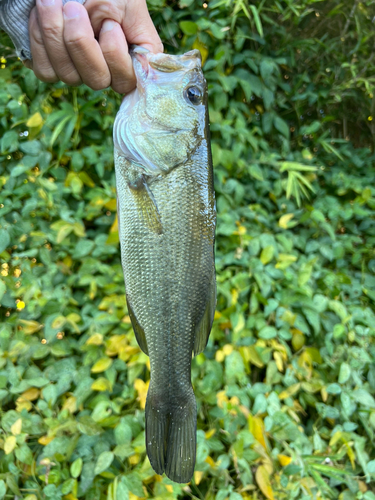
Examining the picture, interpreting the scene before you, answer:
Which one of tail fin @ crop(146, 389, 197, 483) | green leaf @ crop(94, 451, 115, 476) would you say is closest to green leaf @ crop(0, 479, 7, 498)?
green leaf @ crop(94, 451, 115, 476)

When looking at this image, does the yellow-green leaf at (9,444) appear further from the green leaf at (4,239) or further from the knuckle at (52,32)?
the knuckle at (52,32)

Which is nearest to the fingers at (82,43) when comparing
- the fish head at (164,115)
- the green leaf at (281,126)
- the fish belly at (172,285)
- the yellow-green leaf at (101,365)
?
the fish head at (164,115)

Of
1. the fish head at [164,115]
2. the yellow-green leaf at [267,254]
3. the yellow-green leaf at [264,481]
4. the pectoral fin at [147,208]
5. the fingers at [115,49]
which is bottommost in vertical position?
the yellow-green leaf at [264,481]

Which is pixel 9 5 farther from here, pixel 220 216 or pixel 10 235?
pixel 220 216

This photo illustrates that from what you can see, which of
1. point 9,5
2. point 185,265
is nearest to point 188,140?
point 185,265

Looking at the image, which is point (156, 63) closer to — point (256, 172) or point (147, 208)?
point (147, 208)

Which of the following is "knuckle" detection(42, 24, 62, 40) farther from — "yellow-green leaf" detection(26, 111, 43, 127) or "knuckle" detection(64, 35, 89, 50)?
"yellow-green leaf" detection(26, 111, 43, 127)
